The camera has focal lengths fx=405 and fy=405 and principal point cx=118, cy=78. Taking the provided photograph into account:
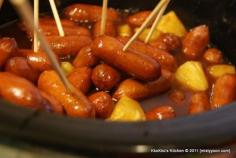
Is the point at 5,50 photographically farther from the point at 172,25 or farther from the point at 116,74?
the point at 172,25

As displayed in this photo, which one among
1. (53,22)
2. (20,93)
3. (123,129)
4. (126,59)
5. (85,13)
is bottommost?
(123,129)

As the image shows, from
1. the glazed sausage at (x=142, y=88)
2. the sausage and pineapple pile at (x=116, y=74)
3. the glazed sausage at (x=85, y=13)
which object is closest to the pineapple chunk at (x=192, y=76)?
the sausage and pineapple pile at (x=116, y=74)

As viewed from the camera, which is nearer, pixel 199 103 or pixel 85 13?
pixel 199 103

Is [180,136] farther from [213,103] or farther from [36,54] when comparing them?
[36,54]

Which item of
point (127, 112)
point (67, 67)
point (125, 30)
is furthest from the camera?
point (125, 30)

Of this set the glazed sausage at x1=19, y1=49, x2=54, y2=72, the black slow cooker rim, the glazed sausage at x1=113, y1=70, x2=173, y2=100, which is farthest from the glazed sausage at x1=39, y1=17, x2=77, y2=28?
the black slow cooker rim

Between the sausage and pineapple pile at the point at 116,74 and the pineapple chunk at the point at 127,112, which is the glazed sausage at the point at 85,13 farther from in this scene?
the pineapple chunk at the point at 127,112

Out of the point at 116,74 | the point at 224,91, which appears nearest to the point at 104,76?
the point at 116,74
